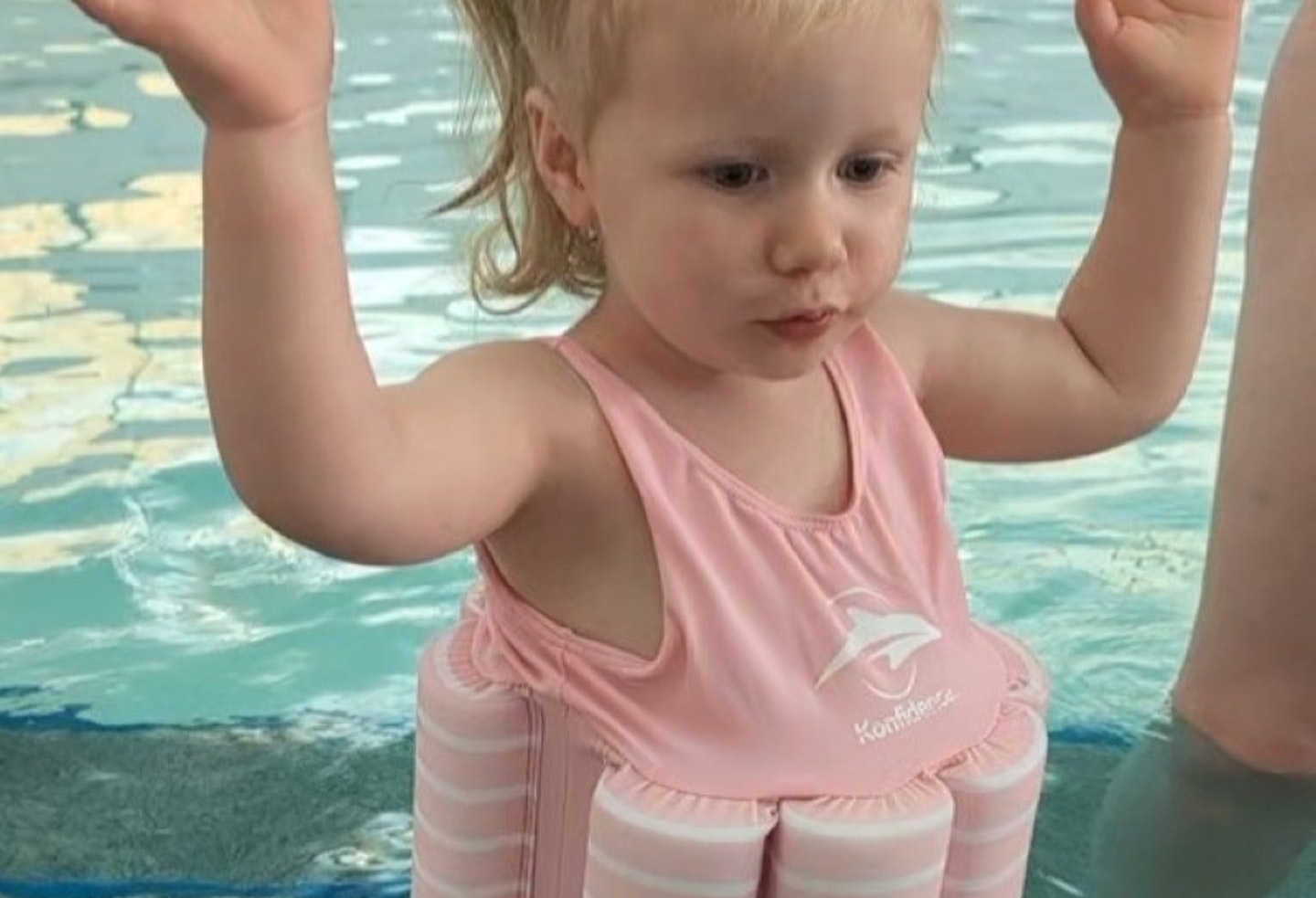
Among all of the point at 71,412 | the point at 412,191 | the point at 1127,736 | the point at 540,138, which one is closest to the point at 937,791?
the point at 540,138

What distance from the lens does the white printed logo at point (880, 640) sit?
149 centimetres

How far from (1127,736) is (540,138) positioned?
1.60 meters

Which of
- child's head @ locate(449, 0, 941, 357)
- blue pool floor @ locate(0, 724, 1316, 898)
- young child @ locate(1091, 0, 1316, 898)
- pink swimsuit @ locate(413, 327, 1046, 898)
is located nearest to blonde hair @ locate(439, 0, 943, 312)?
child's head @ locate(449, 0, 941, 357)

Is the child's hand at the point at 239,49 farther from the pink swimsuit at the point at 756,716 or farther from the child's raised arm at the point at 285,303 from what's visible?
the pink swimsuit at the point at 756,716

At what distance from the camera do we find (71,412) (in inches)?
147

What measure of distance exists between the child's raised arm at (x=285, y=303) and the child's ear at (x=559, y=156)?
0.21 meters

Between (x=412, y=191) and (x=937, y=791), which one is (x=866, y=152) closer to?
(x=937, y=791)

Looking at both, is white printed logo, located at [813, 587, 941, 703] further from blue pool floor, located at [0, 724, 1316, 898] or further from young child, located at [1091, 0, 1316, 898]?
blue pool floor, located at [0, 724, 1316, 898]

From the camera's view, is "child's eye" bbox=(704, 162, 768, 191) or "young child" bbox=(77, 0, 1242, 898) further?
"child's eye" bbox=(704, 162, 768, 191)

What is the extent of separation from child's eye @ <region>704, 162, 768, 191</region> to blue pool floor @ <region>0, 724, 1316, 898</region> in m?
1.18

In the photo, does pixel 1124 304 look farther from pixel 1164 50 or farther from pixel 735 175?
A: pixel 735 175

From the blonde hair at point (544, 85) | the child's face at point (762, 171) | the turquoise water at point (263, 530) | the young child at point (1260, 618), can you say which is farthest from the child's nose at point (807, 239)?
the young child at point (1260, 618)

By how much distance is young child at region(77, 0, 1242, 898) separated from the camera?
50.8 inches

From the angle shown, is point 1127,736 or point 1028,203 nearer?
point 1127,736
